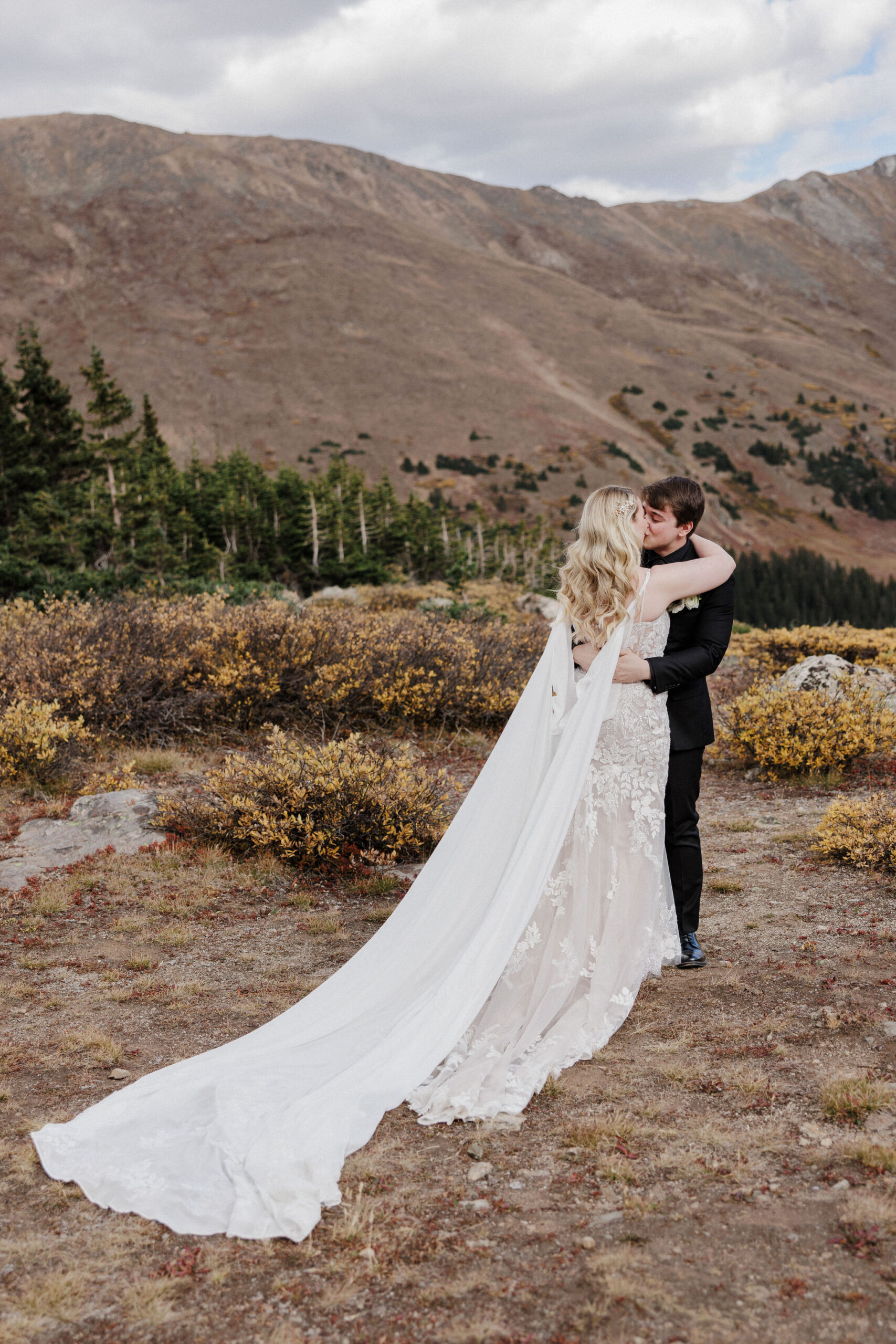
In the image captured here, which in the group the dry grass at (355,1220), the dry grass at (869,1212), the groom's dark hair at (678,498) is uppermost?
the groom's dark hair at (678,498)

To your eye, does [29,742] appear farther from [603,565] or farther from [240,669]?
[603,565]

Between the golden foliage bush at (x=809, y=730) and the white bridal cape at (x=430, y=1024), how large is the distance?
4.80m

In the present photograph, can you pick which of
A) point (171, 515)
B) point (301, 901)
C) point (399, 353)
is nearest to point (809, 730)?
point (301, 901)

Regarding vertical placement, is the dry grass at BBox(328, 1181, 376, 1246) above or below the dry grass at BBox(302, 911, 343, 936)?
above

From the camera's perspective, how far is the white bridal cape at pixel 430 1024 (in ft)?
9.78

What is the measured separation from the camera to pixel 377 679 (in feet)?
35.0

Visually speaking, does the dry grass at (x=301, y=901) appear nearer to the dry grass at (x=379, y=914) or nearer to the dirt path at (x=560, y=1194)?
the dry grass at (x=379, y=914)

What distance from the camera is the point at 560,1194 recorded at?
114 inches

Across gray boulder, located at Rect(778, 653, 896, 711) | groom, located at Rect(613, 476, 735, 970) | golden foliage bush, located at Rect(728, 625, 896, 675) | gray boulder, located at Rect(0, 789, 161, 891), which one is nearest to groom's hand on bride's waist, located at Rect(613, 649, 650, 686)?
groom, located at Rect(613, 476, 735, 970)

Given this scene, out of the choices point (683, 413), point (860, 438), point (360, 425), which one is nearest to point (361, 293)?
point (360, 425)

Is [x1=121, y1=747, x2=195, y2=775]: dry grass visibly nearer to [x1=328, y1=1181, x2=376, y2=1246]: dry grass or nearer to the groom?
the groom

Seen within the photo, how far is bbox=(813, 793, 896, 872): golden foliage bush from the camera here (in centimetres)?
609

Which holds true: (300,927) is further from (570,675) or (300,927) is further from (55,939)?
(570,675)

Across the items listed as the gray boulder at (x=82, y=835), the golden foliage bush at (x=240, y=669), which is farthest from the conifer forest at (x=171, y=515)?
the gray boulder at (x=82, y=835)
